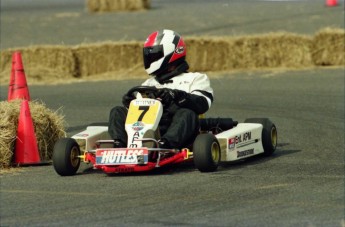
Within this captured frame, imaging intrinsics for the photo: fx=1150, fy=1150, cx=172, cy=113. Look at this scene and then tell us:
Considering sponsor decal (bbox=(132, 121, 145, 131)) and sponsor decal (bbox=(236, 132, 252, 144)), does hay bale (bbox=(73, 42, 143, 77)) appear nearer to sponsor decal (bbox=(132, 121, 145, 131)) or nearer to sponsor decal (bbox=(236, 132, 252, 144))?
sponsor decal (bbox=(236, 132, 252, 144))

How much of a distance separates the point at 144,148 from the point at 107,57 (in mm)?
9316

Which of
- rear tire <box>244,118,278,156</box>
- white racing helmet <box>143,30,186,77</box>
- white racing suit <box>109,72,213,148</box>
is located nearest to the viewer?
white racing suit <box>109,72,213,148</box>

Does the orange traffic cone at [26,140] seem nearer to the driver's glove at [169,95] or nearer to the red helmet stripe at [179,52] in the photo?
the driver's glove at [169,95]

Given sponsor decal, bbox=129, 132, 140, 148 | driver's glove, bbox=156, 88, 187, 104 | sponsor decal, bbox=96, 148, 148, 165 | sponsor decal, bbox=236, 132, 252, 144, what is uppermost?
driver's glove, bbox=156, 88, 187, 104

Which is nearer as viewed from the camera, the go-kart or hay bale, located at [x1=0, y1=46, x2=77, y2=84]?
the go-kart

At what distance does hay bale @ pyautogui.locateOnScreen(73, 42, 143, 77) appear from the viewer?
18500 millimetres

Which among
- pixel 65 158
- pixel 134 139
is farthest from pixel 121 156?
pixel 65 158

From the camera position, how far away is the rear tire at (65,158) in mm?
9477

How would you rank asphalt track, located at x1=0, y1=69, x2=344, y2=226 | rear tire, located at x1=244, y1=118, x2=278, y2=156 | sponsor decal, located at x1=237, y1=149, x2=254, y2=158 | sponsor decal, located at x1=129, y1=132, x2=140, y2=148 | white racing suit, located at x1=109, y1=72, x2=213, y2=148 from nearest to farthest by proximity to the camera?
asphalt track, located at x1=0, y1=69, x2=344, y2=226 < sponsor decal, located at x1=129, y1=132, x2=140, y2=148 < white racing suit, located at x1=109, y1=72, x2=213, y2=148 < sponsor decal, located at x1=237, y1=149, x2=254, y2=158 < rear tire, located at x1=244, y1=118, x2=278, y2=156

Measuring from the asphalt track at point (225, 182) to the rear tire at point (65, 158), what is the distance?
0.11 metres

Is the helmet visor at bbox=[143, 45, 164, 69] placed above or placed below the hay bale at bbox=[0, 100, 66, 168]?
above

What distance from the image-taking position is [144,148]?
9359 millimetres

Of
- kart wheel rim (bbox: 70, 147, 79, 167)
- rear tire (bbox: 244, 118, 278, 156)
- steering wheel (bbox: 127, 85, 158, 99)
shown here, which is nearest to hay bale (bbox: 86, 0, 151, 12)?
rear tire (bbox: 244, 118, 278, 156)

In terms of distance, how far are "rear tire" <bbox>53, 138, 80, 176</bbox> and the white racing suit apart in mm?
410
